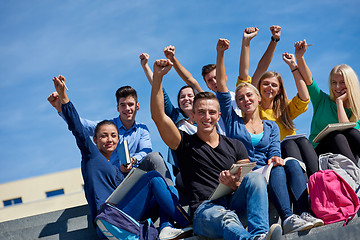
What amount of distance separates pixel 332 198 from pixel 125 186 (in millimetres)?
1590

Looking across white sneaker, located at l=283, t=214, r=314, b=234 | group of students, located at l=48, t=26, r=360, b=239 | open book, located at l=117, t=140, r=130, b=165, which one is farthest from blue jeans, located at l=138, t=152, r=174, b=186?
white sneaker, located at l=283, t=214, r=314, b=234

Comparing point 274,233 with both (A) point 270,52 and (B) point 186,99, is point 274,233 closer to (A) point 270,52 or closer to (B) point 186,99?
(B) point 186,99

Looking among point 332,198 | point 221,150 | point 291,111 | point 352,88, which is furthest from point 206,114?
point 352,88

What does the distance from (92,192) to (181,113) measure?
1.57 metres

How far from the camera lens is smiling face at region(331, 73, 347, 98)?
16.2 ft

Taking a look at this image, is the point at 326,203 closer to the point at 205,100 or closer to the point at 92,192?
the point at 205,100

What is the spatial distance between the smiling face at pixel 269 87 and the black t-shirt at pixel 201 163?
1231mm

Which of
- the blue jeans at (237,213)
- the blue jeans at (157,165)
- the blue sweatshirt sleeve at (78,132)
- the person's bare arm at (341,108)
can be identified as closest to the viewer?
the blue jeans at (237,213)

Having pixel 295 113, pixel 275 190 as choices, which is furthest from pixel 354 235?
pixel 295 113

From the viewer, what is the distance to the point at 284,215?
3.63 metres

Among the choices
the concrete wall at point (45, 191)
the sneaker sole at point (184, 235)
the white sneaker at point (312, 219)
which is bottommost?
the concrete wall at point (45, 191)

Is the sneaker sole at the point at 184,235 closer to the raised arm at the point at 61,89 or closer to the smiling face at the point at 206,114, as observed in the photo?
the smiling face at the point at 206,114

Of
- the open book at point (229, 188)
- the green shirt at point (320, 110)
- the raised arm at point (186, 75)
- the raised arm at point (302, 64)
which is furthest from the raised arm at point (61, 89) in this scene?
the green shirt at point (320, 110)

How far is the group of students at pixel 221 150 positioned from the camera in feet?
11.4
